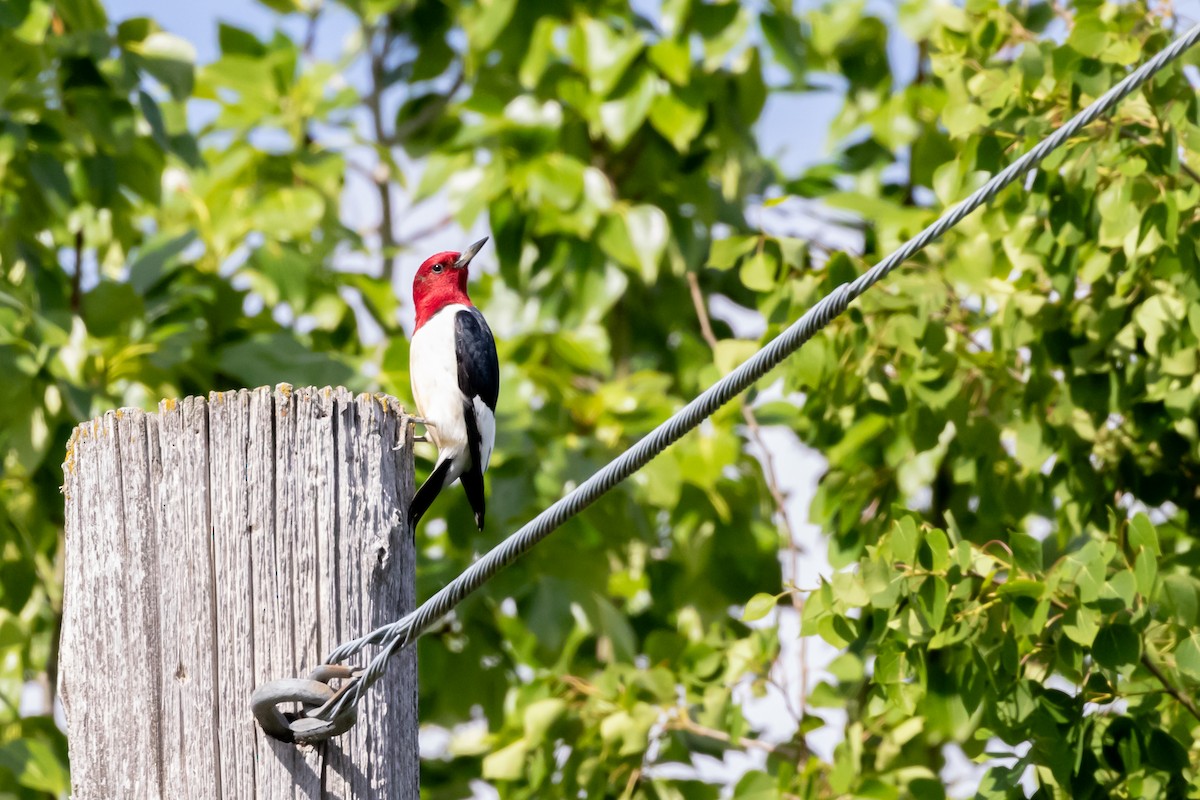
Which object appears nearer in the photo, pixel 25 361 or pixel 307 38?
pixel 25 361

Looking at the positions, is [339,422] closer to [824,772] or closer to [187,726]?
[187,726]

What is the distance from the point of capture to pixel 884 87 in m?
6.34

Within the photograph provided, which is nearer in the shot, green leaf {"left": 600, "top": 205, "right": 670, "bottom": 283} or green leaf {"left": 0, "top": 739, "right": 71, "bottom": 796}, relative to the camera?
green leaf {"left": 0, "top": 739, "right": 71, "bottom": 796}

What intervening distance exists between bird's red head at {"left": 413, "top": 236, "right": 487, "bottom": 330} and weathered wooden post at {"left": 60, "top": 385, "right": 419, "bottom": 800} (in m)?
2.28

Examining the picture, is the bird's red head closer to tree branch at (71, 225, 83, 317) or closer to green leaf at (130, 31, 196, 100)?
green leaf at (130, 31, 196, 100)

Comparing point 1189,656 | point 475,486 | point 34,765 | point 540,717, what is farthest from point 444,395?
point 1189,656

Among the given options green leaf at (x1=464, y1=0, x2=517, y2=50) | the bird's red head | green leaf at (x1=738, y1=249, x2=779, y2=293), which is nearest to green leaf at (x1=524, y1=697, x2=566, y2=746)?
the bird's red head

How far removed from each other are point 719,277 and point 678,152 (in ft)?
2.16

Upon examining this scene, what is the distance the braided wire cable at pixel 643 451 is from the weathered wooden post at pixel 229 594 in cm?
8

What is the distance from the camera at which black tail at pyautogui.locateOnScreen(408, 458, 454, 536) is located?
9.73ft

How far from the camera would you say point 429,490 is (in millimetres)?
3395

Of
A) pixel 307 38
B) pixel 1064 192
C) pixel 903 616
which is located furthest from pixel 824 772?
pixel 307 38

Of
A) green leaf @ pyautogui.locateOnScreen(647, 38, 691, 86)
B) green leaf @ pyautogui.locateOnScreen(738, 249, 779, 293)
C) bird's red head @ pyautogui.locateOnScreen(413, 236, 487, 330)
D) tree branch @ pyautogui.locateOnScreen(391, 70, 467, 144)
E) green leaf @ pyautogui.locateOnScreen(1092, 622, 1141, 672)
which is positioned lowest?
green leaf @ pyautogui.locateOnScreen(1092, 622, 1141, 672)

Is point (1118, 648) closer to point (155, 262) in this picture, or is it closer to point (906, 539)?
point (906, 539)
